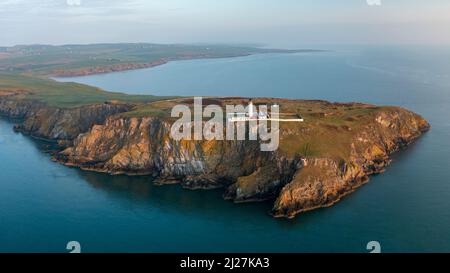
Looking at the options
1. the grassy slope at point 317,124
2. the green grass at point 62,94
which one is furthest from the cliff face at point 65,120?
the grassy slope at point 317,124

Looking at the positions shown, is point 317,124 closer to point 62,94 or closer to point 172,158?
point 172,158

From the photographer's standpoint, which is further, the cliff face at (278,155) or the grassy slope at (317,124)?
the grassy slope at (317,124)

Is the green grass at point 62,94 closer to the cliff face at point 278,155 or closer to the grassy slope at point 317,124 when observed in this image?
the grassy slope at point 317,124

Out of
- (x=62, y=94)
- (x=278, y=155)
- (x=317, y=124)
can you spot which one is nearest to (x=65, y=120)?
(x=62, y=94)

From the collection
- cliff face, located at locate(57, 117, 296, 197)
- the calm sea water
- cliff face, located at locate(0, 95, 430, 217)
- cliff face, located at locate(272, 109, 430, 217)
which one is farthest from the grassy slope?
the calm sea water

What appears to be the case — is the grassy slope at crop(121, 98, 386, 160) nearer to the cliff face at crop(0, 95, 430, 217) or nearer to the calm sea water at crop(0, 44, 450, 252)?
the cliff face at crop(0, 95, 430, 217)

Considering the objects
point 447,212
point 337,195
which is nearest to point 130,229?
point 337,195
